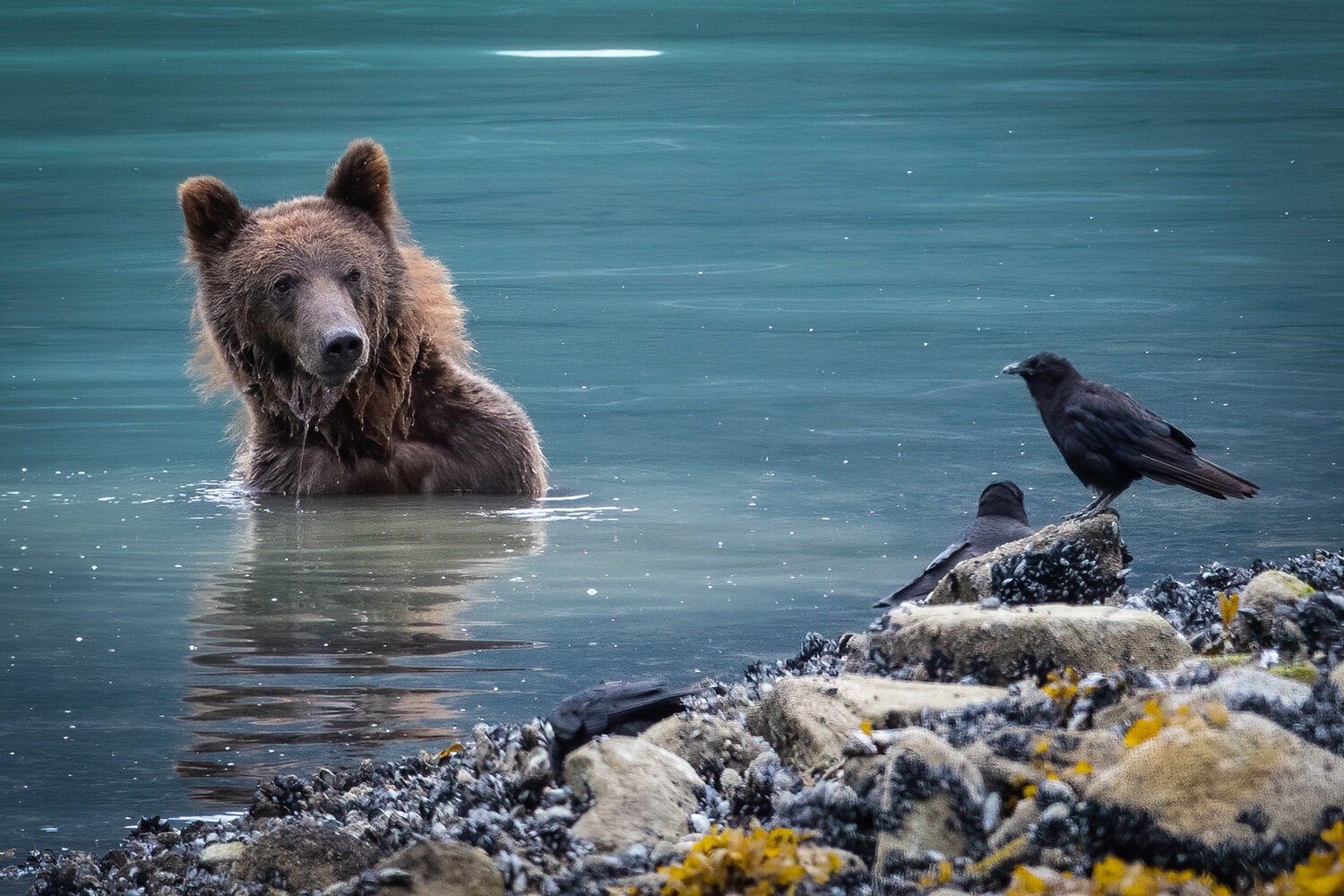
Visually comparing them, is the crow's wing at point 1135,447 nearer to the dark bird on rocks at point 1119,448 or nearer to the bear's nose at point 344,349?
the dark bird on rocks at point 1119,448

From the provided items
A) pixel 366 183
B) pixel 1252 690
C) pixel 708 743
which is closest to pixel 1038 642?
pixel 1252 690

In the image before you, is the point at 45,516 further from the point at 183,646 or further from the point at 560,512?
the point at 183,646

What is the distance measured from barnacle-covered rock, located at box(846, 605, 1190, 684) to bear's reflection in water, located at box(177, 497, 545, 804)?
1.62 m

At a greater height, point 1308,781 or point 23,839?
point 1308,781

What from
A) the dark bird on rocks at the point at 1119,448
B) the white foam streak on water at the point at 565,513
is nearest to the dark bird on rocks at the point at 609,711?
the dark bird on rocks at the point at 1119,448

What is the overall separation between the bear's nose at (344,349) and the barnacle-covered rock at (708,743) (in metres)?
5.01

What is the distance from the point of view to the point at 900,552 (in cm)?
891

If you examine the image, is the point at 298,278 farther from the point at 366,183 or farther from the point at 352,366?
→ the point at 366,183

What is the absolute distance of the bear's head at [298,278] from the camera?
398 inches

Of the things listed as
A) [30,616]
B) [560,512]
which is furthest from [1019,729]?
[560,512]

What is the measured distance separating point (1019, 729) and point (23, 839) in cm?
281

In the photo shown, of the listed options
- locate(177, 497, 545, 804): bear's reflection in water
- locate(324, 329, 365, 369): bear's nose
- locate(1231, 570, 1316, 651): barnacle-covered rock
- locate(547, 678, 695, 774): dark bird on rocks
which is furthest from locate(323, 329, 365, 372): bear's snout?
locate(1231, 570, 1316, 651): barnacle-covered rock

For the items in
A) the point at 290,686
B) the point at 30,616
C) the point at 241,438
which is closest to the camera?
the point at 290,686

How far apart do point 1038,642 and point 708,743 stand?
1.01 meters
